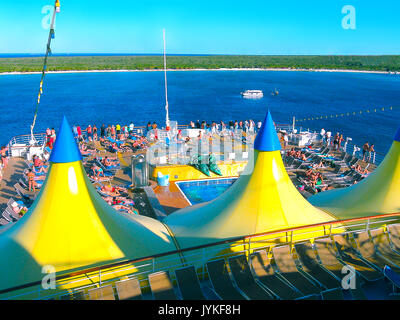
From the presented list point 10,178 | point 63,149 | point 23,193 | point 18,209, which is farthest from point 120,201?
point 10,178

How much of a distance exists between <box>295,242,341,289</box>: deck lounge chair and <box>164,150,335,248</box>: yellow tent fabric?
0.65 m

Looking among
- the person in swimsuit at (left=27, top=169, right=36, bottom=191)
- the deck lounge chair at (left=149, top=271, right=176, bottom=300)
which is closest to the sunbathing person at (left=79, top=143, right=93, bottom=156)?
the person in swimsuit at (left=27, top=169, right=36, bottom=191)

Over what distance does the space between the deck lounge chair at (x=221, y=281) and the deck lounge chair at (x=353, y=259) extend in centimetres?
251

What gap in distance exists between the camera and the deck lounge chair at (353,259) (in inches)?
259

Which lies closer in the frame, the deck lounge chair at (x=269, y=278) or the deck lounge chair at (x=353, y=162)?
the deck lounge chair at (x=269, y=278)

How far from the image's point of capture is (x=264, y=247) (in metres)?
7.11

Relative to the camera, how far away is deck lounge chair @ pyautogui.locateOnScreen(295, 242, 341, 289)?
631 cm

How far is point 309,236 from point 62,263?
5199mm

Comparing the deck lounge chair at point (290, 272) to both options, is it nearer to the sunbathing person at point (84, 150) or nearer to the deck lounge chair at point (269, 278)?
the deck lounge chair at point (269, 278)

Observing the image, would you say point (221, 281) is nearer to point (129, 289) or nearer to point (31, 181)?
point (129, 289)

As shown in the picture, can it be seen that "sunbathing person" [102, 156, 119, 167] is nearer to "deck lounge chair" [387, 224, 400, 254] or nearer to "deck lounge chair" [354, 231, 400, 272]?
"deck lounge chair" [354, 231, 400, 272]

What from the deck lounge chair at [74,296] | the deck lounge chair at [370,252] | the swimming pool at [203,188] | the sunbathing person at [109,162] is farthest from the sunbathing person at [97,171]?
the deck lounge chair at [370,252]

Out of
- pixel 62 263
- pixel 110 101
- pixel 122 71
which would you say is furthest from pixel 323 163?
pixel 122 71
